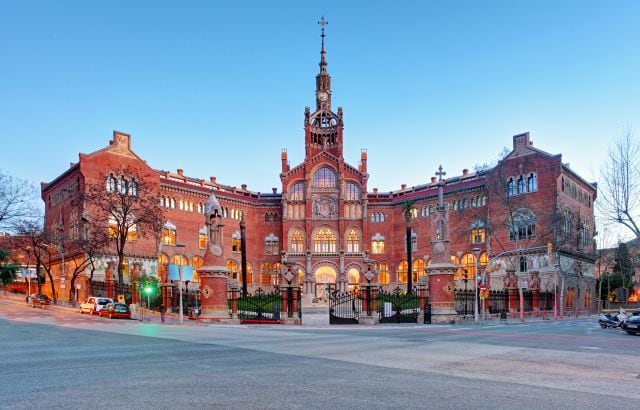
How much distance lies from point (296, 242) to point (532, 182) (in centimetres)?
3180

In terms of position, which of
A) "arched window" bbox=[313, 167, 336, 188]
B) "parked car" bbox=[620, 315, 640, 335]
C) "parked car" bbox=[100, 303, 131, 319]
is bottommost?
"parked car" bbox=[100, 303, 131, 319]

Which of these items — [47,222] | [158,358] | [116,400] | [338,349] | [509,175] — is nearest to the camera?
[116,400]

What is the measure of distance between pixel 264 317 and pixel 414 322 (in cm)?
980

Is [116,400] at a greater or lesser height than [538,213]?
lesser

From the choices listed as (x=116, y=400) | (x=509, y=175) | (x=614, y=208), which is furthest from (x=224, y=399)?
(x=509, y=175)

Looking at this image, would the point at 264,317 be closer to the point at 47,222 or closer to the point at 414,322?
the point at 414,322

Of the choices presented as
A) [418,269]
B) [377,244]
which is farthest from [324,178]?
[418,269]

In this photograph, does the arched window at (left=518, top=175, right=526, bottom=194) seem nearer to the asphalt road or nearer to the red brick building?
the red brick building

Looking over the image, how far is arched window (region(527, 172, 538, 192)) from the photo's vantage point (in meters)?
60.9

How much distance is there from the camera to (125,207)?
1839 inches

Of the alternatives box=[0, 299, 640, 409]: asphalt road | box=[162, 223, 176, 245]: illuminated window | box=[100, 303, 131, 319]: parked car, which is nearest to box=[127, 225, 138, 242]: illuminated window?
box=[162, 223, 176, 245]: illuminated window

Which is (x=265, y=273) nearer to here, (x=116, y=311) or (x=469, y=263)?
(x=469, y=263)

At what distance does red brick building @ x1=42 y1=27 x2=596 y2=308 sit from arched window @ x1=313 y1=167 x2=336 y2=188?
156 mm

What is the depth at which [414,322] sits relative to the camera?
36.4 metres
